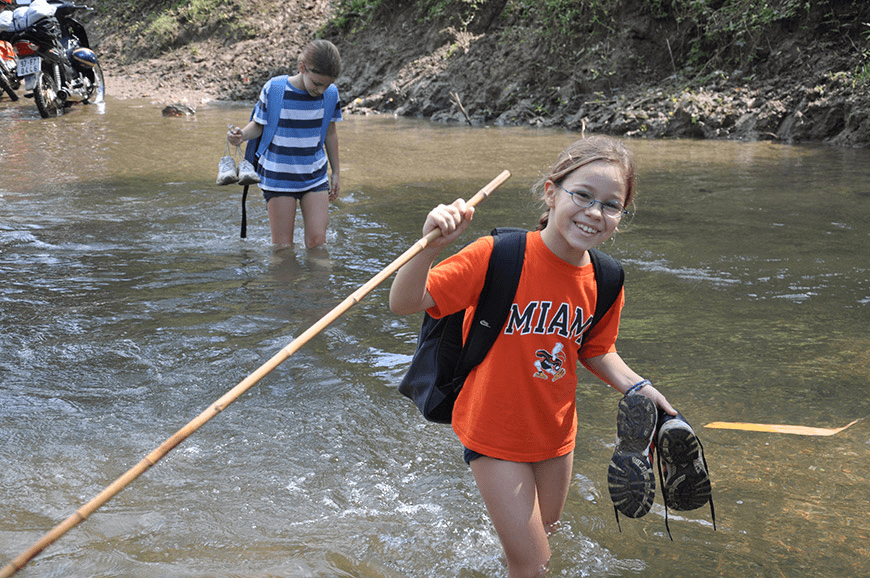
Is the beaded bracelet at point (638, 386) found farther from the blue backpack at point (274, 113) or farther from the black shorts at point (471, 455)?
the blue backpack at point (274, 113)

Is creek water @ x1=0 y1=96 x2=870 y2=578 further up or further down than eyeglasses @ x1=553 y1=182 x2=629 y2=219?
further down

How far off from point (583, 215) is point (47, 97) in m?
14.8

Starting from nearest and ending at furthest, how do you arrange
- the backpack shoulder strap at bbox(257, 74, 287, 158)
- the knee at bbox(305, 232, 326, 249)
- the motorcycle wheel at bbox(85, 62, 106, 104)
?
1. the backpack shoulder strap at bbox(257, 74, 287, 158)
2. the knee at bbox(305, 232, 326, 249)
3. the motorcycle wheel at bbox(85, 62, 106, 104)

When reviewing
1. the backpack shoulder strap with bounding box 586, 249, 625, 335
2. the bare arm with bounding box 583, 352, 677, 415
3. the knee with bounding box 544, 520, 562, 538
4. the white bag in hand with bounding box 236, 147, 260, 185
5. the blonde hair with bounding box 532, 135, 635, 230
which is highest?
the blonde hair with bounding box 532, 135, 635, 230

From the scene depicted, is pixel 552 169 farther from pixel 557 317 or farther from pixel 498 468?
pixel 498 468

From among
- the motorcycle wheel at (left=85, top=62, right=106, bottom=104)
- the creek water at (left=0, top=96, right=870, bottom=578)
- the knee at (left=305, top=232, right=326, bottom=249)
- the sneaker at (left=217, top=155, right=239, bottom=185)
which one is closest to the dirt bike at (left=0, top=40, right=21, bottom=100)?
the motorcycle wheel at (left=85, top=62, right=106, bottom=104)

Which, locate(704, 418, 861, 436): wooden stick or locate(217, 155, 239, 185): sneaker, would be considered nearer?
locate(704, 418, 861, 436): wooden stick

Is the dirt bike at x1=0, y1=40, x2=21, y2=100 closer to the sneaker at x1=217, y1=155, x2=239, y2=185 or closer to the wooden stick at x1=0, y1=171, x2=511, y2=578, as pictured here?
the sneaker at x1=217, y1=155, x2=239, y2=185

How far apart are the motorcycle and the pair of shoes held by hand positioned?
1424 cm

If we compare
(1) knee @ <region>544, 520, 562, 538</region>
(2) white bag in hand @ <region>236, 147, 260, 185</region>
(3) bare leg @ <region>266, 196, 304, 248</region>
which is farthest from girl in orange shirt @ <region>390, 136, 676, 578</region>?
(3) bare leg @ <region>266, 196, 304, 248</region>

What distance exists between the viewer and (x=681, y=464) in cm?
240

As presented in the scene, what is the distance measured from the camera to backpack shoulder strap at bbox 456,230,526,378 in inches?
92.6

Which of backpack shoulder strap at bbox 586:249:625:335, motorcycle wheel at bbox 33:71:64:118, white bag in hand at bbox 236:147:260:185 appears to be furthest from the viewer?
motorcycle wheel at bbox 33:71:64:118

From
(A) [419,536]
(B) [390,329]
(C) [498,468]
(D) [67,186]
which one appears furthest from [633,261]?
(D) [67,186]
